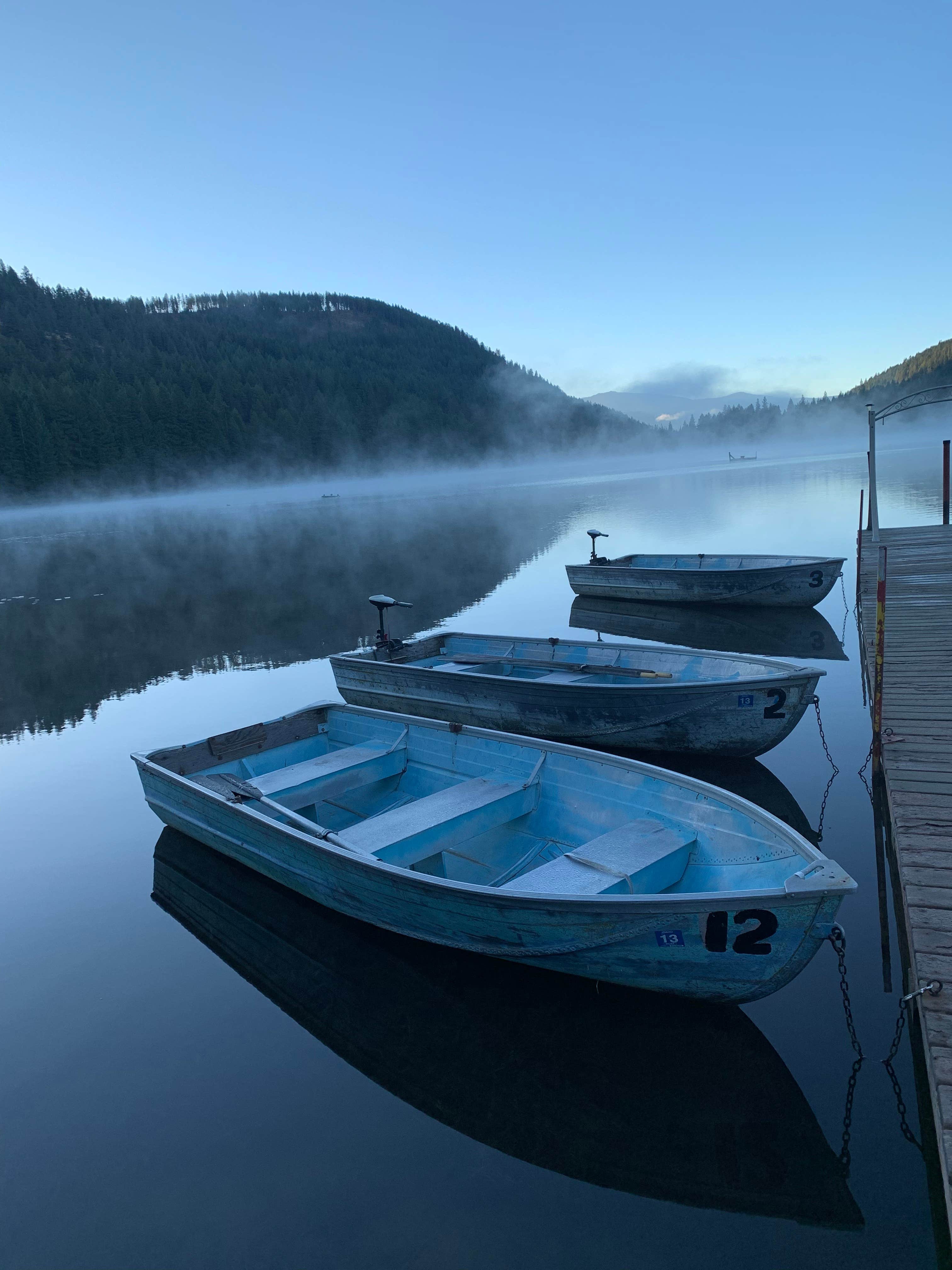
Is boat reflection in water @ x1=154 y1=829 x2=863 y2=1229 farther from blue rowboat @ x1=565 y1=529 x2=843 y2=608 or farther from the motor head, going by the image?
blue rowboat @ x1=565 y1=529 x2=843 y2=608

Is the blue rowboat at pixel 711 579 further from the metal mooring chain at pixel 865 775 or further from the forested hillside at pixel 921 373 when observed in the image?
the forested hillside at pixel 921 373

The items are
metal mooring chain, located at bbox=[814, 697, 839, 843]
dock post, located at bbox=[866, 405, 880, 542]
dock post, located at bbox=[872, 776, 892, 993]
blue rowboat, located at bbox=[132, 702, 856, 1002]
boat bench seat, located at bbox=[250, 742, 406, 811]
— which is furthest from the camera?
dock post, located at bbox=[866, 405, 880, 542]

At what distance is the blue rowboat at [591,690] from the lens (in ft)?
32.8

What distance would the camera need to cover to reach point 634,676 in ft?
39.2

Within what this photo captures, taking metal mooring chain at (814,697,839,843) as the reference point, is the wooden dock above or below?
above

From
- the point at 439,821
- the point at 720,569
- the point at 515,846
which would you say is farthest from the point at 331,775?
the point at 720,569

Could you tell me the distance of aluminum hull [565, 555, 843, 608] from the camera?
20.6 meters

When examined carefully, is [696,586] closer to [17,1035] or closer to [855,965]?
[855,965]

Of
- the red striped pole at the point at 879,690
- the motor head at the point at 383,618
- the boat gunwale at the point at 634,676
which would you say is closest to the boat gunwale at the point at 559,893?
the boat gunwale at the point at 634,676

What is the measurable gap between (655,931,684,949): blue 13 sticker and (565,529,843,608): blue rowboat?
1741 centimetres

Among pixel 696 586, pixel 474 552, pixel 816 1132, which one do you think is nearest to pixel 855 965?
pixel 816 1132

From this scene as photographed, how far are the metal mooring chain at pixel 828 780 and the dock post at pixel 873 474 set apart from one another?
45.2 ft

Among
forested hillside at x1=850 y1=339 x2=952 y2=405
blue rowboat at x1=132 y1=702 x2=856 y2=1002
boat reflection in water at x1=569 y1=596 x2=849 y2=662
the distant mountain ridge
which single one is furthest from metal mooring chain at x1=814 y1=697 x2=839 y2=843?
forested hillside at x1=850 y1=339 x2=952 y2=405

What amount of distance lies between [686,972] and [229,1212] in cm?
329
